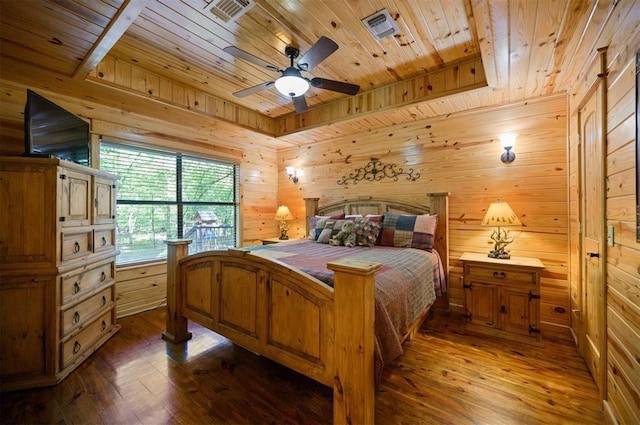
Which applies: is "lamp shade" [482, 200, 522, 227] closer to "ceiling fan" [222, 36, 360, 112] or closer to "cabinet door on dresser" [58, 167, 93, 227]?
"ceiling fan" [222, 36, 360, 112]

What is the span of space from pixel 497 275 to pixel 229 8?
125 inches

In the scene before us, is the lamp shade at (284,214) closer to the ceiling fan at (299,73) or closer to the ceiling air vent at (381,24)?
the ceiling fan at (299,73)

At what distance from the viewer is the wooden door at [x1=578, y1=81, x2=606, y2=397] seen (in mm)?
1613

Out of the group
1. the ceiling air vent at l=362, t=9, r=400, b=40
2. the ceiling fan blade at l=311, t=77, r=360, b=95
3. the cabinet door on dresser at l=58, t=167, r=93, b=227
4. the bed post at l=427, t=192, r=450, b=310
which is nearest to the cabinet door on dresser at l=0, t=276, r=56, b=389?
the cabinet door on dresser at l=58, t=167, r=93, b=227

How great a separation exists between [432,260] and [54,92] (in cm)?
405

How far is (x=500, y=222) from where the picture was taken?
2.57 m

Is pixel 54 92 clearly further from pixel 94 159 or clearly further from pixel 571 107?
pixel 571 107

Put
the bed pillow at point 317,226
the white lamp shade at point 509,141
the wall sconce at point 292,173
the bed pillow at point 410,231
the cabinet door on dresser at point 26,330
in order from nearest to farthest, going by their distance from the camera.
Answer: the cabinet door on dresser at point 26,330
the white lamp shade at point 509,141
the bed pillow at point 410,231
the bed pillow at point 317,226
the wall sconce at point 292,173

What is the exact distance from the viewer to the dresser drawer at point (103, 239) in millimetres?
2325

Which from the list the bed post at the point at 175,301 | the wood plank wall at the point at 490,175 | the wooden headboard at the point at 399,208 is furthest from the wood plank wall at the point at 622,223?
the bed post at the point at 175,301

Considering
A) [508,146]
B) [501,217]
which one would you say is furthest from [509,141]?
[501,217]

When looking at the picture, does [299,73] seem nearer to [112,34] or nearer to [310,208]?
[112,34]

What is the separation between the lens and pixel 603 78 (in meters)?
1.61

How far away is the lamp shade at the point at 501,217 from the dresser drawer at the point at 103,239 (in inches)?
143
